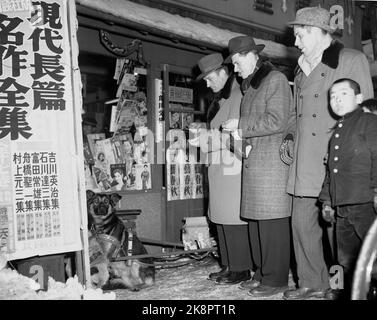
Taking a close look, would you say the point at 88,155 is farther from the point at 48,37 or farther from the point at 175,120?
the point at 48,37

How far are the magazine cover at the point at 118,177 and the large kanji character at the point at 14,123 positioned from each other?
226 cm

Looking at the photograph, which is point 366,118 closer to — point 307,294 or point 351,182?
point 351,182

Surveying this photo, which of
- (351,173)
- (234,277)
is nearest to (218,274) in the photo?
(234,277)

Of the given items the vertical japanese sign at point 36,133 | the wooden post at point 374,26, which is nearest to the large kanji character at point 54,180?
the vertical japanese sign at point 36,133

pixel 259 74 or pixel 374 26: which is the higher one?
pixel 374 26

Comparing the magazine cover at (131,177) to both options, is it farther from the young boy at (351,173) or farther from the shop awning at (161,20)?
the young boy at (351,173)

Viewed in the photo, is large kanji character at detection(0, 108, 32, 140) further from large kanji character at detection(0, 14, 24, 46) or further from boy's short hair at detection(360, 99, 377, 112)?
boy's short hair at detection(360, 99, 377, 112)

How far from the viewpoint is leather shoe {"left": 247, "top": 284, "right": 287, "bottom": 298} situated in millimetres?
3910

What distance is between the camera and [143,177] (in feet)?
19.3

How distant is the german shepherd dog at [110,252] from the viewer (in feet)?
13.8

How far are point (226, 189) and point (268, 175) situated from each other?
0.65 metres

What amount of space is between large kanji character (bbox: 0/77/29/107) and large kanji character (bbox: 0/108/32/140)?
0.05 m

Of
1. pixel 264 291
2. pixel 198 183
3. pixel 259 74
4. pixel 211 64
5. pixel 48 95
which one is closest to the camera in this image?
pixel 48 95

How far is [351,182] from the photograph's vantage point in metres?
3.22
